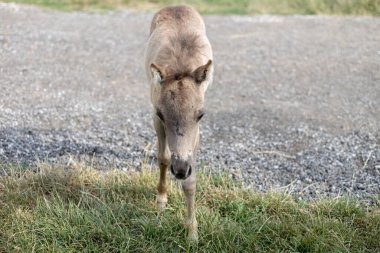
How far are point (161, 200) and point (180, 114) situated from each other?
4.52 feet

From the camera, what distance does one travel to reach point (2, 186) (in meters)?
5.96

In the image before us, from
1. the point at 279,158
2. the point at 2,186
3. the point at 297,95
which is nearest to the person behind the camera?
the point at 2,186

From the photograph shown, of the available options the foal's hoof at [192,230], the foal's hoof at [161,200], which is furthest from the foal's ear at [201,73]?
the foal's hoof at [161,200]

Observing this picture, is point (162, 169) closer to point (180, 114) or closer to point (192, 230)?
point (192, 230)

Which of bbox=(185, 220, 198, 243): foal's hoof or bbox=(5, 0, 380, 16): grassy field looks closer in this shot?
bbox=(185, 220, 198, 243): foal's hoof

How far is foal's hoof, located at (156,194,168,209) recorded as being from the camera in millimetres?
5754

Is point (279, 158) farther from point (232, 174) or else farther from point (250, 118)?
point (250, 118)

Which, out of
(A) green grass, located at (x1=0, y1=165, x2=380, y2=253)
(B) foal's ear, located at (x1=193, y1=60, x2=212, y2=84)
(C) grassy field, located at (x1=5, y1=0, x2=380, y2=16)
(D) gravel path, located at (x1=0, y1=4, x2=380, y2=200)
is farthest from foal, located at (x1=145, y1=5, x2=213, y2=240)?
(C) grassy field, located at (x1=5, y1=0, x2=380, y2=16)

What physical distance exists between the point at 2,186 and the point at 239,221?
2.43 meters

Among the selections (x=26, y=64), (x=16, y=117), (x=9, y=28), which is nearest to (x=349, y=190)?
(x=16, y=117)

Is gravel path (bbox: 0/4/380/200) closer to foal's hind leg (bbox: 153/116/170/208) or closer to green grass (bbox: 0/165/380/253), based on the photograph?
green grass (bbox: 0/165/380/253)

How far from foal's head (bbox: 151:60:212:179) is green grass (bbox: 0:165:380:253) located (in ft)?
2.84

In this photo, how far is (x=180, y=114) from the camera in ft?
15.5

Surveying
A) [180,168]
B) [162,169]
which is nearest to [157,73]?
[180,168]
